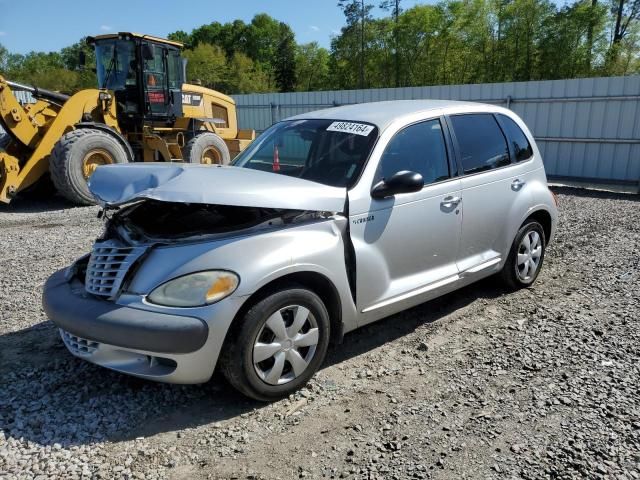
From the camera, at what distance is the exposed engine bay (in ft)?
10.3

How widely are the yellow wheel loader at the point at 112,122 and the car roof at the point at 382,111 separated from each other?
4.91 metres

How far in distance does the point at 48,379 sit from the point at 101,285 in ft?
2.95

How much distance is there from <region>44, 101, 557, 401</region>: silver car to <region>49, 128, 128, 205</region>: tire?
6003mm

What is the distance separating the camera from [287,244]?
121 inches

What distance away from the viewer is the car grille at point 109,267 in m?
2.95

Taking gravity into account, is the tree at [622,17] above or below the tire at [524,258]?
above

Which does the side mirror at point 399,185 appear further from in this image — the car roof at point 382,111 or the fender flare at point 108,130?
the fender flare at point 108,130

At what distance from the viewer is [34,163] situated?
30.2 ft

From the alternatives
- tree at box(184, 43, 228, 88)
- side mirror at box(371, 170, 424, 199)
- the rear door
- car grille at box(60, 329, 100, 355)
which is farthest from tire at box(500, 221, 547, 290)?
tree at box(184, 43, 228, 88)

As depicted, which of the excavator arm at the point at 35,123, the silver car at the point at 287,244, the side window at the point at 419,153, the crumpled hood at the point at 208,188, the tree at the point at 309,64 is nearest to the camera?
the silver car at the point at 287,244

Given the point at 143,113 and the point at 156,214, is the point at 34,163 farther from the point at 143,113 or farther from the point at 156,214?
the point at 156,214

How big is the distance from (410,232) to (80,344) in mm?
2317

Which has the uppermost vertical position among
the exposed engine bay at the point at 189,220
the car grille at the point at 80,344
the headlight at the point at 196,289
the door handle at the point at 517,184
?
the door handle at the point at 517,184

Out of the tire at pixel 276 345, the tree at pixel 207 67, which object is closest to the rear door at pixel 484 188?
the tire at pixel 276 345
